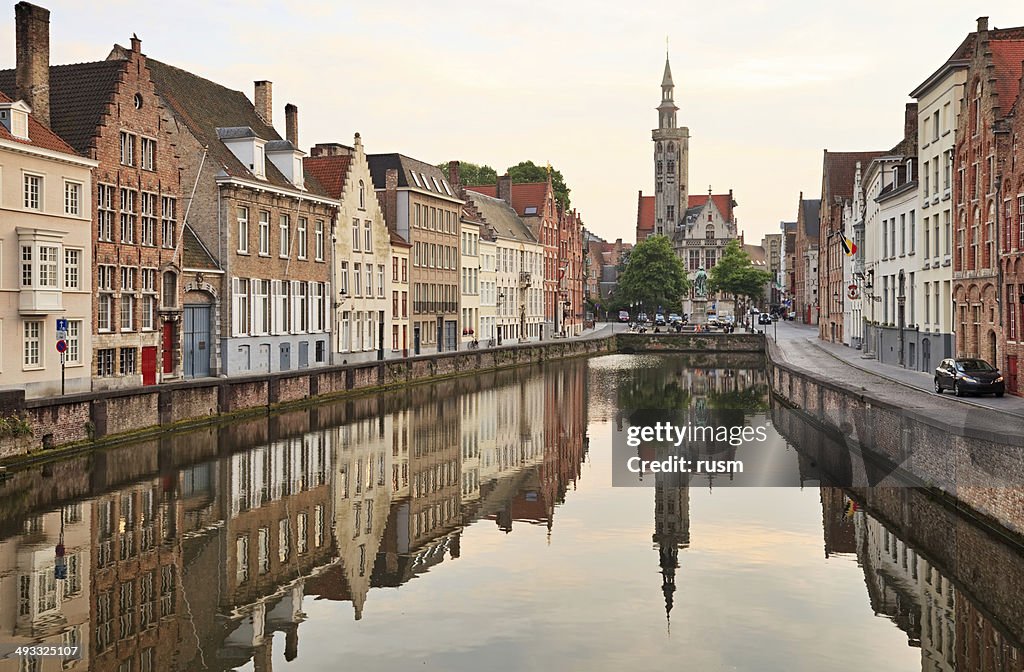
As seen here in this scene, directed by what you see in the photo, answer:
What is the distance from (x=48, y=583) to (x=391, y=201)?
169 feet

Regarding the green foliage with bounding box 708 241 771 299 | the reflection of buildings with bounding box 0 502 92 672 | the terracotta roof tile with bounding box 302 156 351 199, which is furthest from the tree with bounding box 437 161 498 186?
the reflection of buildings with bounding box 0 502 92 672

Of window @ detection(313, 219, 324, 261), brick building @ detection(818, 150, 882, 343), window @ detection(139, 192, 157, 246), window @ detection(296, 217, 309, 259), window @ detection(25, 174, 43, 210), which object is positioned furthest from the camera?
brick building @ detection(818, 150, 882, 343)

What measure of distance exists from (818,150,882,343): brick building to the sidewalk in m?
16.2

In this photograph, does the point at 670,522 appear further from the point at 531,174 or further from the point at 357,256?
the point at 531,174

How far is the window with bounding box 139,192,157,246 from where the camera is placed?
39344 mm

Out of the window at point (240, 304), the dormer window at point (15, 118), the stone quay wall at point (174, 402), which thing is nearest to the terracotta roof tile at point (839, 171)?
the stone quay wall at point (174, 402)

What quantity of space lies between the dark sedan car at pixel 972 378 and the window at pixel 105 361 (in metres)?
27.7

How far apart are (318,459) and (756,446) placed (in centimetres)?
1507

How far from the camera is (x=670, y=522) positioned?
78.3 ft

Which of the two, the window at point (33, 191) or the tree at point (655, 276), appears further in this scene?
the tree at point (655, 276)

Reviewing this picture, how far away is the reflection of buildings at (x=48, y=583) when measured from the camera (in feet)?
51.8

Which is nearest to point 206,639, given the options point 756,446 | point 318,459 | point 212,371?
point 318,459

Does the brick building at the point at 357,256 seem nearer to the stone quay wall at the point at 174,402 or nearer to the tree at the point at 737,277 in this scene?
the stone quay wall at the point at 174,402

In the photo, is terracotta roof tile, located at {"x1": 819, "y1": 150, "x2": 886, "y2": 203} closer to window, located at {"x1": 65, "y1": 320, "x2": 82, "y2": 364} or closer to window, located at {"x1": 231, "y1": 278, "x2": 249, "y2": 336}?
window, located at {"x1": 231, "y1": 278, "x2": 249, "y2": 336}
